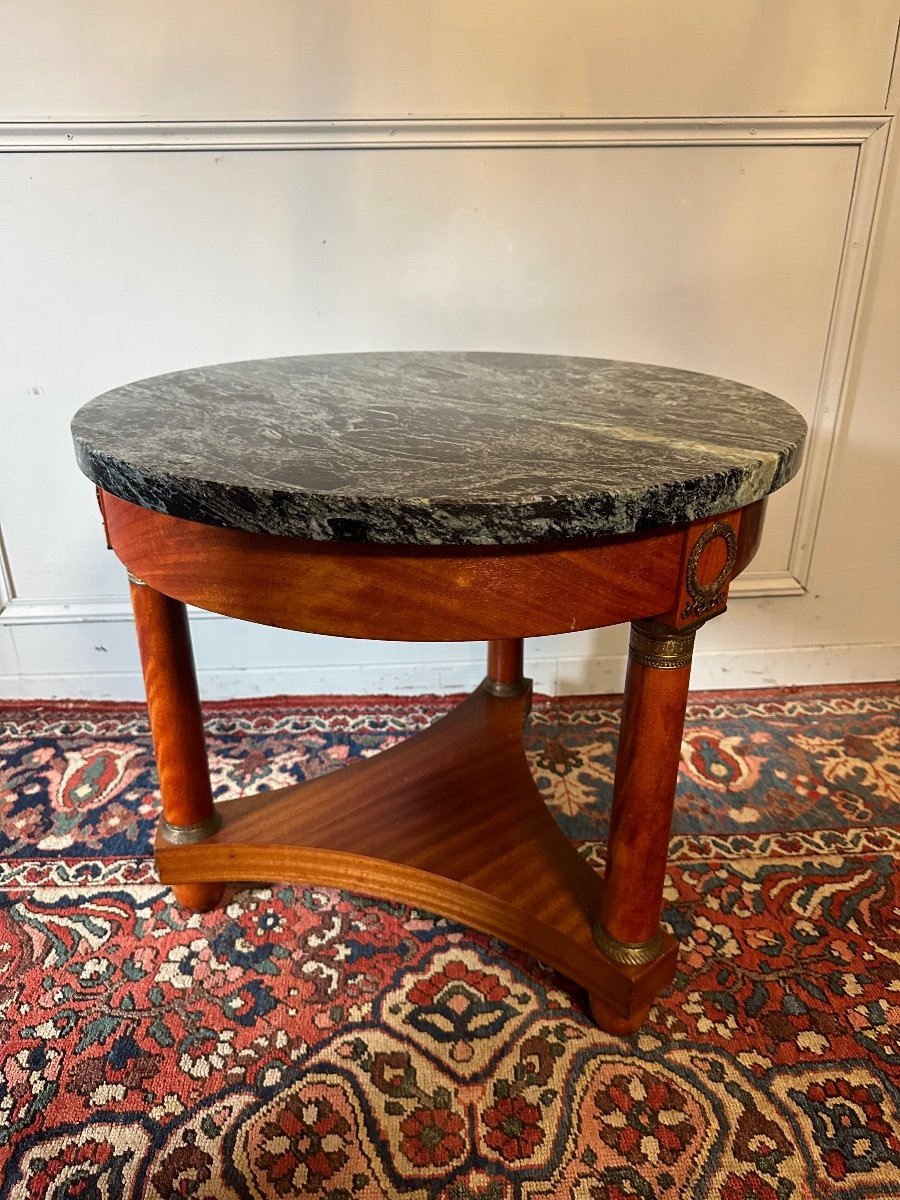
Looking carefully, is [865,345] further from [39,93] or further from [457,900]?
[39,93]

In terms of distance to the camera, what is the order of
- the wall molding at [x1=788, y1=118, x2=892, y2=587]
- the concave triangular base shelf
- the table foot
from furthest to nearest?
the wall molding at [x1=788, y1=118, x2=892, y2=587]
the table foot
the concave triangular base shelf

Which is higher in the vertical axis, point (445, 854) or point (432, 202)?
point (432, 202)

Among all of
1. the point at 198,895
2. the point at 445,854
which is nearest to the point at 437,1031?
the point at 445,854

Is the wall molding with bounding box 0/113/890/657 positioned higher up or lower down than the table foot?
higher up

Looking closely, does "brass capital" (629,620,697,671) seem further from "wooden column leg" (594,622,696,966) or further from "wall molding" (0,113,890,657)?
"wall molding" (0,113,890,657)

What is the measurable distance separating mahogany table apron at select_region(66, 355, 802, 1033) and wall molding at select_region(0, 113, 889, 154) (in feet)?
2.78

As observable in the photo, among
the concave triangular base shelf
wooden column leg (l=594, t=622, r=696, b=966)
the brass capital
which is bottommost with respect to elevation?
the concave triangular base shelf

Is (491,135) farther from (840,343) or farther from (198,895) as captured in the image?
(198,895)

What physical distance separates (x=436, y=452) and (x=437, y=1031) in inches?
28.6

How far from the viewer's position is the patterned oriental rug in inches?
34.0

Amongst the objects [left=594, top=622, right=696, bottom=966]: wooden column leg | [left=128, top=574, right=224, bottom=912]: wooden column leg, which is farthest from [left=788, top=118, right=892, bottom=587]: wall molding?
[left=128, top=574, right=224, bottom=912]: wooden column leg

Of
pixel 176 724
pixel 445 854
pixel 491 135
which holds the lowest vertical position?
pixel 445 854

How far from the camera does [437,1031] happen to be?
1.02 metres

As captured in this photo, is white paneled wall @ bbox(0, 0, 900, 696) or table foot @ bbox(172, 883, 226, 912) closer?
table foot @ bbox(172, 883, 226, 912)
